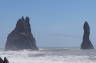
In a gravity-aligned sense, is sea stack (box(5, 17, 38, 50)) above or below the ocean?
above

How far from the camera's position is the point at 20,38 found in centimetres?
13150

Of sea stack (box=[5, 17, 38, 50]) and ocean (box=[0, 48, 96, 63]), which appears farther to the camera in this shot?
sea stack (box=[5, 17, 38, 50])

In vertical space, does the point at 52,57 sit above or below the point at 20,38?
below

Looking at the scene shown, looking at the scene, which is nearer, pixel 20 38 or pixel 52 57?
pixel 52 57

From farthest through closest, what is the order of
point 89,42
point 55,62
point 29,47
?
point 89,42
point 29,47
point 55,62

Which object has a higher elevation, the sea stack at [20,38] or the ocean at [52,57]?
the sea stack at [20,38]

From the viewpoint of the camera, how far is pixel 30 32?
13550 cm

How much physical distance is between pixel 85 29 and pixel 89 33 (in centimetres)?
311

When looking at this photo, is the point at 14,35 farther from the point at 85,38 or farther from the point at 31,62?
the point at 31,62

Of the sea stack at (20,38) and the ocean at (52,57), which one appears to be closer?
the ocean at (52,57)

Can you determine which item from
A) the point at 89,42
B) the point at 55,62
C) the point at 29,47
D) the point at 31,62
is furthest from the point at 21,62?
the point at 89,42

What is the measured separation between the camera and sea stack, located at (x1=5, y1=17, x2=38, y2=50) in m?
130

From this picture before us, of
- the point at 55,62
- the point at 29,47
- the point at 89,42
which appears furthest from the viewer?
the point at 89,42

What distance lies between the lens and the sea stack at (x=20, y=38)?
425 feet
